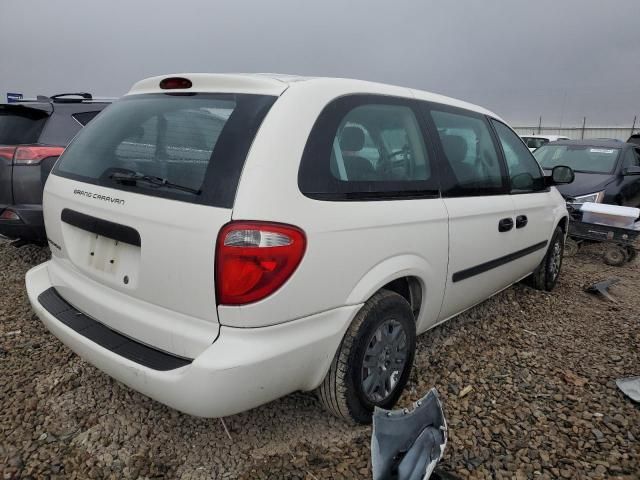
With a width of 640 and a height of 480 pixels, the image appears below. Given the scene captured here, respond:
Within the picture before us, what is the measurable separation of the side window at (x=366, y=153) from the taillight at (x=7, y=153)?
3202 mm

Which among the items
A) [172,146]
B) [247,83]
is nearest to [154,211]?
[172,146]

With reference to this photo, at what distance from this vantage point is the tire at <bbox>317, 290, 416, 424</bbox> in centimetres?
205

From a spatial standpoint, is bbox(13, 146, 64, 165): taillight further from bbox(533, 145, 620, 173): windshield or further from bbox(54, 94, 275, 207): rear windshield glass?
bbox(533, 145, 620, 173): windshield

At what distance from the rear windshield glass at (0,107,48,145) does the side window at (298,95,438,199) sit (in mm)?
3253

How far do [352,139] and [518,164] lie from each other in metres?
1.98

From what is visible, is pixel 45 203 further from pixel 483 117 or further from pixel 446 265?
pixel 483 117

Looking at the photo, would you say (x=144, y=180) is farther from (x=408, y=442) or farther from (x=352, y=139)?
(x=408, y=442)

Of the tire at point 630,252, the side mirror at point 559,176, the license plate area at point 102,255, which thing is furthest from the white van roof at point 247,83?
the tire at point 630,252

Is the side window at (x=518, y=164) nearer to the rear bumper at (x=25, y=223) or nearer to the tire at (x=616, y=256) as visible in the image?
the tire at (x=616, y=256)

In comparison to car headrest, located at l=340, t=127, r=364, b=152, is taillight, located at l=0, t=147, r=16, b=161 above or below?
below

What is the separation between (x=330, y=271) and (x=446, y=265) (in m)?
0.96

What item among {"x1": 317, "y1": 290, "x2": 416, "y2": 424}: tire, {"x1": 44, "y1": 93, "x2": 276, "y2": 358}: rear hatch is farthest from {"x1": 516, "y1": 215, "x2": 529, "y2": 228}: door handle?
{"x1": 44, "y1": 93, "x2": 276, "y2": 358}: rear hatch

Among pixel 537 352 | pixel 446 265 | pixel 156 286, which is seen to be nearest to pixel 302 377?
pixel 156 286

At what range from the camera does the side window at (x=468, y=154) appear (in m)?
2.65
